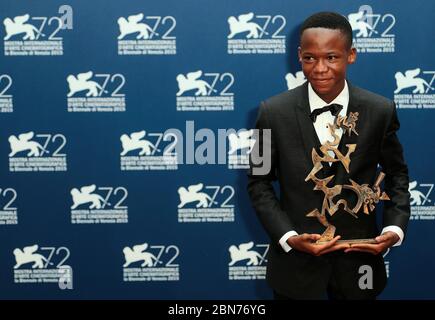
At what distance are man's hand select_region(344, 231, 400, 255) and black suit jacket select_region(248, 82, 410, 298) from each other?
6 centimetres

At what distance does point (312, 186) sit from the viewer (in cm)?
200

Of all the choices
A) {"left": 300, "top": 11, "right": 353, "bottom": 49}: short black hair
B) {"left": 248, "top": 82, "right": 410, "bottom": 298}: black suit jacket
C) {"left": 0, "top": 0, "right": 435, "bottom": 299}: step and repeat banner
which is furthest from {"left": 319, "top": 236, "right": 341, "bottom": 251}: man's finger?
{"left": 0, "top": 0, "right": 435, "bottom": 299}: step and repeat banner

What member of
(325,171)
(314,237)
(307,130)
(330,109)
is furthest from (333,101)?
(314,237)

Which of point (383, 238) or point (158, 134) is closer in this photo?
point (383, 238)

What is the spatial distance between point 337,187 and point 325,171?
2.9 inches

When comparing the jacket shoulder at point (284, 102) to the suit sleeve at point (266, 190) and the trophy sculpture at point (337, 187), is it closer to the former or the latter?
the suit sleeve at point (266, 190)

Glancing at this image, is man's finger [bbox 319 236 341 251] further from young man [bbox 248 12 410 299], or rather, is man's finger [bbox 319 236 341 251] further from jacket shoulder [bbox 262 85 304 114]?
jacket shoulder [bbox 262 85 304 114]

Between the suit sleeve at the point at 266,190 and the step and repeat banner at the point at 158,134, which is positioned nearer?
the suit sleeve at the point at 266,190

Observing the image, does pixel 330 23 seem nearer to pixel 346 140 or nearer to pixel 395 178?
pixel 346 140

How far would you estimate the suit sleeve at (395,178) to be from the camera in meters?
2.02

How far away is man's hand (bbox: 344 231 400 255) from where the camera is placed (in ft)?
6.42

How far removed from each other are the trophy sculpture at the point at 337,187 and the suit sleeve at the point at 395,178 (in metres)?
0.07

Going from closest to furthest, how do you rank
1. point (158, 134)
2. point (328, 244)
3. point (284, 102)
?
point (328, 244) < point (284, 102) < point (158, 134)

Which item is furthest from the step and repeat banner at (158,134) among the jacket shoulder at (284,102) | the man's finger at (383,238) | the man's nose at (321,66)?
the man's finger at (383,238)
